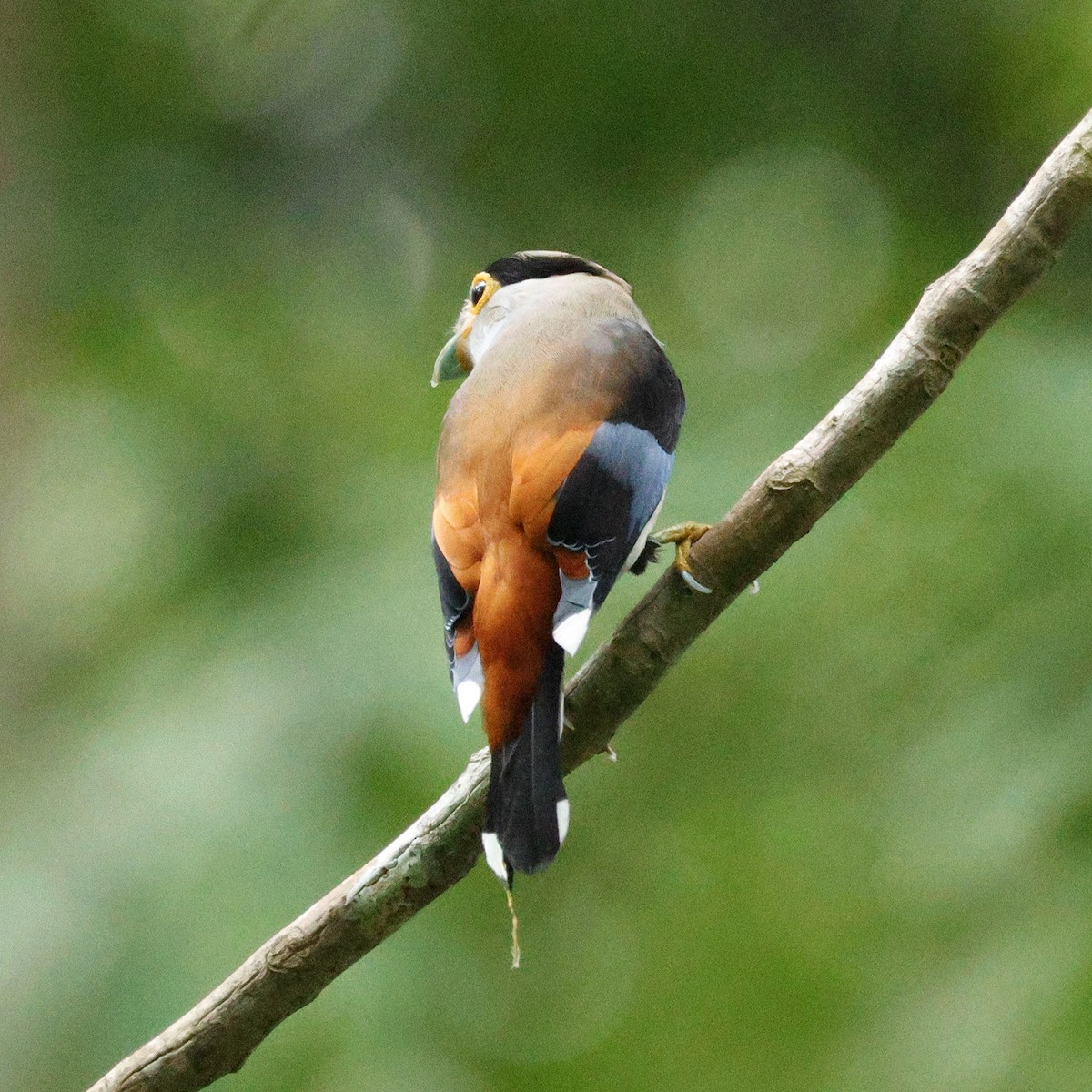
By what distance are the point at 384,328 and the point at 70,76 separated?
5.31 ft

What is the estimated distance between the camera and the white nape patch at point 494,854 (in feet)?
6.79

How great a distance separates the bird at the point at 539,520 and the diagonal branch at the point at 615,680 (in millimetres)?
78

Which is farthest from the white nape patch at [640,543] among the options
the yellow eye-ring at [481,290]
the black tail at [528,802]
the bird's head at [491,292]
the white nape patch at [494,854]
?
the yellow eye-ring at [481,290]

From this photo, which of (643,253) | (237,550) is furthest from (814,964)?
(643,253)

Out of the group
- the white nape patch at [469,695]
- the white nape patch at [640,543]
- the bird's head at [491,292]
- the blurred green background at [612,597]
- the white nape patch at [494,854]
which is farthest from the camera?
the blurred green background at [612,597]

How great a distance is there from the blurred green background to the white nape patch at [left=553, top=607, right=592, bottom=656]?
123 centimetres

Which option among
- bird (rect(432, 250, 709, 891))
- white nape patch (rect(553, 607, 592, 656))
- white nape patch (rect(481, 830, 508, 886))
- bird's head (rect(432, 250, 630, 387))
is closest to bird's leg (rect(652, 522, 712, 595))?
bird (rect(432, 250, 709, 891))

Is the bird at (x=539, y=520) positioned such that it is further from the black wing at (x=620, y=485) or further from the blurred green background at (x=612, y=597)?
the blurred green background at (x=612, y=597)

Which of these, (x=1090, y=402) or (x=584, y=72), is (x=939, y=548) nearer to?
(x=1090, y=402)

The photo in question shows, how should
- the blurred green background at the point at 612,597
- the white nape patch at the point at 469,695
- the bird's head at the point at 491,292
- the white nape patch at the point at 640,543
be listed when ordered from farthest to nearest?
the blurred green background at the point at 612,597 < the bird's head at the point at 491,292 < the white nape patch at the point at 640,543 < the white nape patch at the point at 469,695

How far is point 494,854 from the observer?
2096 mm

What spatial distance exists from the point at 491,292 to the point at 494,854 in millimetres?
1607

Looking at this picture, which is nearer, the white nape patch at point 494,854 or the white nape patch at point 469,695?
the white nape patch at point 494,854

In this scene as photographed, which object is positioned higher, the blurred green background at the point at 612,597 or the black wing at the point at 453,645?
the black wing at the point at 453,645
